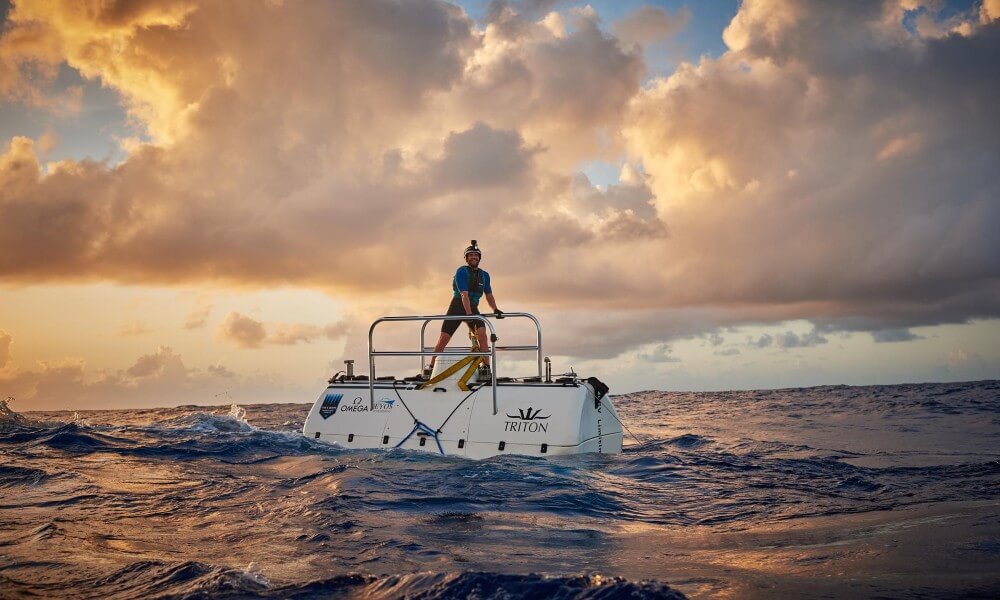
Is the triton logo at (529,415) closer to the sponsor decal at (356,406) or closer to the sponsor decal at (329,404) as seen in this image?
the sponsor decal at (356,406)

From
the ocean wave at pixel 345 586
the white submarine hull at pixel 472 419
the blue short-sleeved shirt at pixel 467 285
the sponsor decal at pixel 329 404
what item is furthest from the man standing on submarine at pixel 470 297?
the ocean wave at pixel 345 586

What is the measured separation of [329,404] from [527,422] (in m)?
4.35

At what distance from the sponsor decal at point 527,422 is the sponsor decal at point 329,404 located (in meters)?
3.80

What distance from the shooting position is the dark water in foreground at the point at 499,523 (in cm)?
466

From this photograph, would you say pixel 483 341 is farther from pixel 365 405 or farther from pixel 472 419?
pixel 365 405

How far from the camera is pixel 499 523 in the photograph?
682 cm

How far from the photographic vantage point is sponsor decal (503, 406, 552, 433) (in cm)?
1047

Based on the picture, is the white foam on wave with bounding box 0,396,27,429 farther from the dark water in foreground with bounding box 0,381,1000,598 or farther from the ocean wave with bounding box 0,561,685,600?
the ocean wave with bounding box 0,561,685,600

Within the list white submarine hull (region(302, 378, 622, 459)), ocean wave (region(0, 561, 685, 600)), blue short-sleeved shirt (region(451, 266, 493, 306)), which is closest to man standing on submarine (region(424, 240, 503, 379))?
blue short-sleeved shirt (region(451, 266, 493, 306))

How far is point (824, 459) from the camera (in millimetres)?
12039

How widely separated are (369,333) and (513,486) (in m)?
4.33

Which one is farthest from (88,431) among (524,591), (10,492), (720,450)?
(524,591)

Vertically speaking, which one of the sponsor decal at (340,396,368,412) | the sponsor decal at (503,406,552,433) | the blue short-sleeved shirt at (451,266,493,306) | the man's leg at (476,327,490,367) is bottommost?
the sponsor decal at (503,406,552,433)

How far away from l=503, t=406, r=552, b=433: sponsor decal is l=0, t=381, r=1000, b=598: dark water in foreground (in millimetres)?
526
